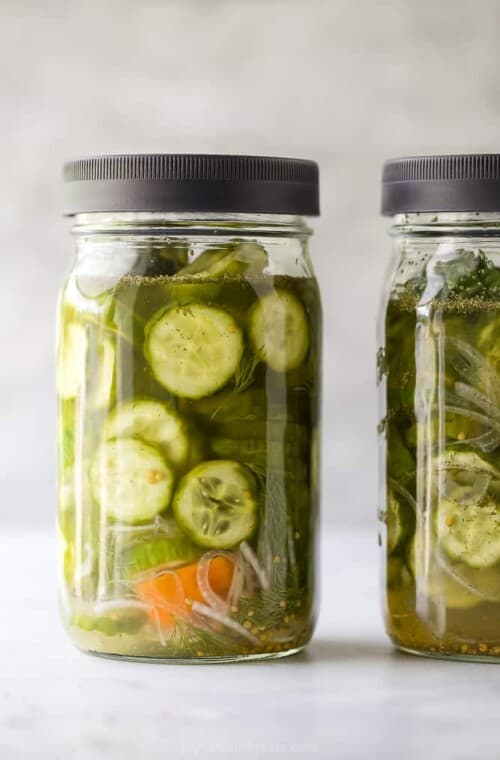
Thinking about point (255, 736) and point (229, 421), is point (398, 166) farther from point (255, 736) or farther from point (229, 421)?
point (255, 736)

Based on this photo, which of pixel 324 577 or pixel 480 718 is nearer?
pixel 480 718

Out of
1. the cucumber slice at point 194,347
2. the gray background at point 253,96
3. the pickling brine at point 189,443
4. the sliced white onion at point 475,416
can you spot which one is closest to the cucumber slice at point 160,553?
the pickling brine at point 189,443

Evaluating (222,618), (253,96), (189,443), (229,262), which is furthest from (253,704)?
(253,96)

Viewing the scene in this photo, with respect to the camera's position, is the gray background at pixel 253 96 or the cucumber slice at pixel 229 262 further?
the gray background at pixel 253 96

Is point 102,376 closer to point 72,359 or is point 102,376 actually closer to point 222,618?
point 72,359

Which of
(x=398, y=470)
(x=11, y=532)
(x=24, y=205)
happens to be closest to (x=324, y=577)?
(x=398, y=470)

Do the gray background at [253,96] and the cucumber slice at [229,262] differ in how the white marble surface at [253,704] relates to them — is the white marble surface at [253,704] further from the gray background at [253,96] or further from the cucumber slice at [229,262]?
the gray background at [253,96]

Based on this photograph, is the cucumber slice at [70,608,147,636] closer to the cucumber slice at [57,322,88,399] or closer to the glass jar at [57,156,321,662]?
the glass jar at [57,156,321,662]

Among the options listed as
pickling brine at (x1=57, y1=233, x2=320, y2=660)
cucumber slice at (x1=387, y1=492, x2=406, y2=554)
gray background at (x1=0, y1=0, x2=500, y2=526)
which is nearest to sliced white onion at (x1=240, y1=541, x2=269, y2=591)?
pickling brine at (x1=57, y1=233, x2=320, y2=660)
